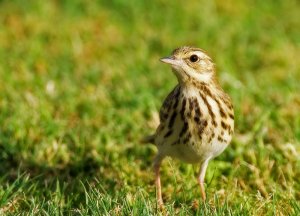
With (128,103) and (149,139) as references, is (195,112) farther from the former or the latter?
(128,103)

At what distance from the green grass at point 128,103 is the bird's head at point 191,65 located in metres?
0.66

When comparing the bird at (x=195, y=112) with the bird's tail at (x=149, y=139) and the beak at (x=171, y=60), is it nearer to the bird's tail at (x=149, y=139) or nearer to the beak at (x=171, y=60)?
the beak at (x=171, y=60)

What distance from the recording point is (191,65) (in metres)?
5.13

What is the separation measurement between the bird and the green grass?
0.23 metres

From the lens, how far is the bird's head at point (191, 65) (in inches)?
200

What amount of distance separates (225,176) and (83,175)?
115cm

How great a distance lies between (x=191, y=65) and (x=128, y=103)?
2197 mm

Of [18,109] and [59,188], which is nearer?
[59,188]

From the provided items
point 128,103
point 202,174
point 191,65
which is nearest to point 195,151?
point 202,174

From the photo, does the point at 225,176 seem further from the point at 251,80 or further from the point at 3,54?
the point at 3,54

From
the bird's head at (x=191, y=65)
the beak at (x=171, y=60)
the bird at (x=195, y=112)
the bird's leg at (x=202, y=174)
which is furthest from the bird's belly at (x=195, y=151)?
the beak at (x=171, y=60)

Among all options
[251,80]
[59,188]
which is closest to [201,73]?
[59,188]

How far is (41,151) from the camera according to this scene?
6.10m

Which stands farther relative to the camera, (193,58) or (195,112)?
(193,58)
